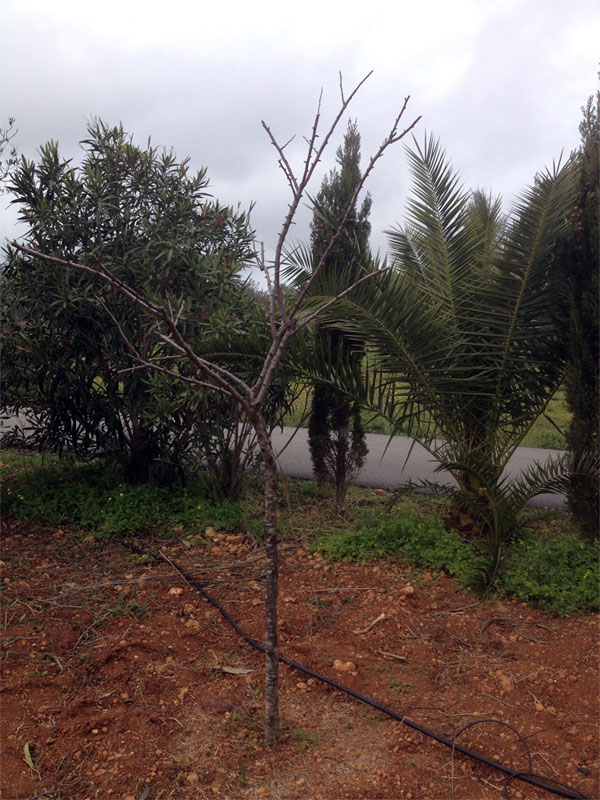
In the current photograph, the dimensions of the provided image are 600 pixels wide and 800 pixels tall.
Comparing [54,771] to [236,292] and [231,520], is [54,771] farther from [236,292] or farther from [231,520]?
[236,292]

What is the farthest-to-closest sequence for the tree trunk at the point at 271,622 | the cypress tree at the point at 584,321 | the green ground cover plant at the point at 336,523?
the cypress tree at the point at 584,321 < the green ground cover plant at the point at 336,523 < the tree trunk at the point at 271,622

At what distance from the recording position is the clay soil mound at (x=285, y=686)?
2473 millimetres

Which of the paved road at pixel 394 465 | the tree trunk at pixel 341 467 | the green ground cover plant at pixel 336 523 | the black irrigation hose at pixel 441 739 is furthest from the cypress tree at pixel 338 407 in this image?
the black irrigation hose at pixel 441 739

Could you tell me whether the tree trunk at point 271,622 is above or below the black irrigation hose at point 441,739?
above

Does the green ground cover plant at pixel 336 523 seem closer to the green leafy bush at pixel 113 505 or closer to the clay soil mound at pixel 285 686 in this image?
the green leafy bush at pixel 113 505

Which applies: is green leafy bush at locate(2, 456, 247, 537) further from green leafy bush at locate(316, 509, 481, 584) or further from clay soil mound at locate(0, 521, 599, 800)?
green leafy bush at locate(316, 509, 481, 584)

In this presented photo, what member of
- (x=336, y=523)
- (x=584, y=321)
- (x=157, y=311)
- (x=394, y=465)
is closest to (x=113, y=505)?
(x=336, y=523)

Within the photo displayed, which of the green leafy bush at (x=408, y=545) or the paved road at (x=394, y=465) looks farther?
the paved road at (x=394, y=465)

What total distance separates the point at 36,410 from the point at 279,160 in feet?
13.2

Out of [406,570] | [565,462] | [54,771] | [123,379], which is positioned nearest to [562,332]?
[565,462]

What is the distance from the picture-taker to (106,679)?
3.11 m

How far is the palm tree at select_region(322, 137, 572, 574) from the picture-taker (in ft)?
14.5

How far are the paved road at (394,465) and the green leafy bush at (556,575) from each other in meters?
2.32

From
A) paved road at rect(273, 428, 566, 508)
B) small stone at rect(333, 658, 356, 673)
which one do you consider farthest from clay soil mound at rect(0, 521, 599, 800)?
paved road at rect(273, 428, 566, 508)
